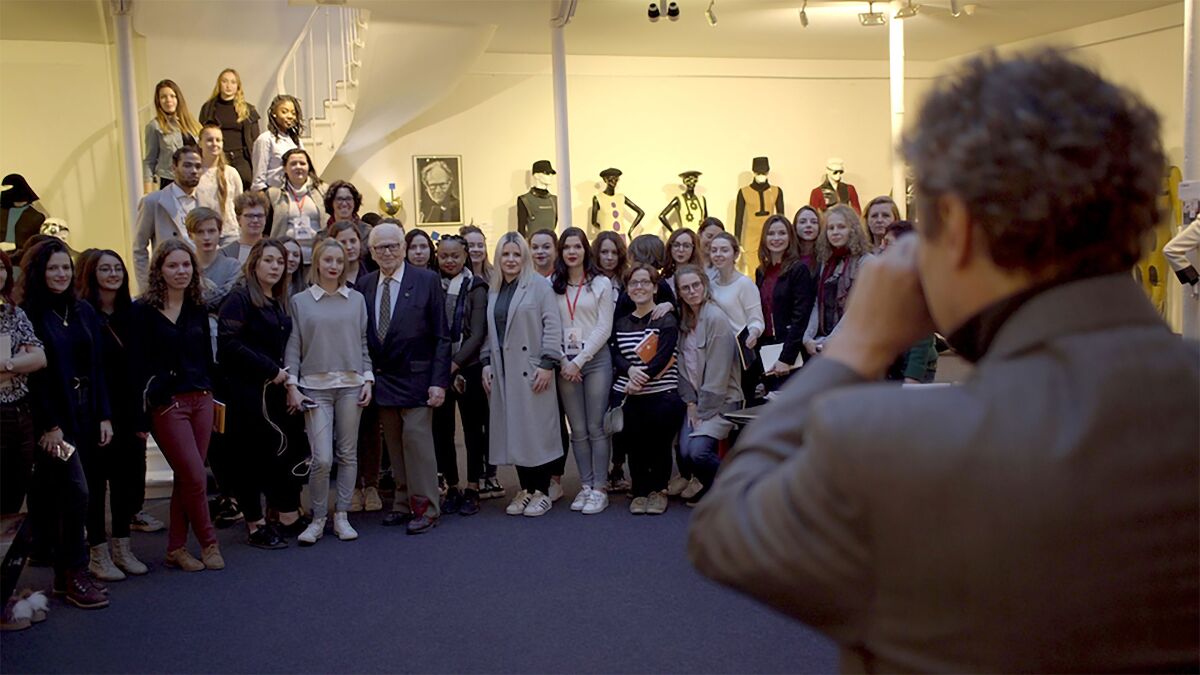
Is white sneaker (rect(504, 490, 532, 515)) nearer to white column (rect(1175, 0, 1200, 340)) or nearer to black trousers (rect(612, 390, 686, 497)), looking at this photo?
black trousers (rect(612, 390, 686, 497))

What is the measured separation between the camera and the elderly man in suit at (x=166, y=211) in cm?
626

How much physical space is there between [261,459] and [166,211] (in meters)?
1.98

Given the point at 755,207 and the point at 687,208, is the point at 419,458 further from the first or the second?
the point at 755,207

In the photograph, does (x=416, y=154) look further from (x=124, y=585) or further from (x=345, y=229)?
(x=124, y=585)

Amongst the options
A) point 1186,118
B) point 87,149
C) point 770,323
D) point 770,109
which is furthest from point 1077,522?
point 770,109

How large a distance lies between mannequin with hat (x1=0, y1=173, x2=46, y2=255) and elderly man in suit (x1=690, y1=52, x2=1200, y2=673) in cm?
953

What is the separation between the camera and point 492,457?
18.9ft

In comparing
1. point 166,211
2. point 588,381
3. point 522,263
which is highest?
point 166,211

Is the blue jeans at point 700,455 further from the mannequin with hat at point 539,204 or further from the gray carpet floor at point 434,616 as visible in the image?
the mannequin with hat at point 539,204

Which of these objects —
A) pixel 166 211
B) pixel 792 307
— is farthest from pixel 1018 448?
pixel 166 211

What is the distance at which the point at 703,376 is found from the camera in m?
5.66

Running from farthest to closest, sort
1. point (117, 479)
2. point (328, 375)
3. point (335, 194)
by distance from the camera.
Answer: point (335, 194) → point (328, 375) → point (117, 479)

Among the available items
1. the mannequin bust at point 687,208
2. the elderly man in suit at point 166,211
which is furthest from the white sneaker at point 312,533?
the mannequin bust at point 687,208

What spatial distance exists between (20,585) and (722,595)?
2997mm
